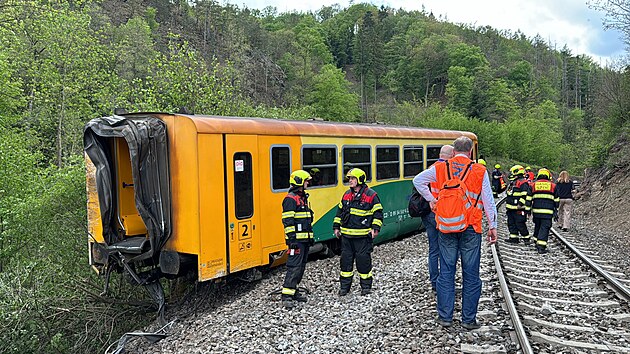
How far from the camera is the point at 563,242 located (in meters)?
11.1

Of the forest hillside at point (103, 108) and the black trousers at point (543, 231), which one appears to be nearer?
the forest hillside at point (103, 108)

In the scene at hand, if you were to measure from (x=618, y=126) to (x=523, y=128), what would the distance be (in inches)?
783

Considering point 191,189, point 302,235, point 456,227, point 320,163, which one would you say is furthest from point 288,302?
point 320,163

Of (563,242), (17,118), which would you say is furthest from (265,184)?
(17,118)

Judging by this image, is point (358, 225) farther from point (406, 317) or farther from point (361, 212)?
point (406, 317)

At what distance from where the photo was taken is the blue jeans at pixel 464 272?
5.33m

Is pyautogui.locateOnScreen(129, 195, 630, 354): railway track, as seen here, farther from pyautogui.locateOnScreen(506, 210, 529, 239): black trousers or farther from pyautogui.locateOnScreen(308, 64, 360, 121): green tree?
pyautogui.locateOnScreen(308, 64, 360, 121): green tree

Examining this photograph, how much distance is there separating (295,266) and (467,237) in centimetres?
248

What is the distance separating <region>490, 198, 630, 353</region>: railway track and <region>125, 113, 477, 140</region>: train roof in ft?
11.2

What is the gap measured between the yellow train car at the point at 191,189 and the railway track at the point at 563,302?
361 cm

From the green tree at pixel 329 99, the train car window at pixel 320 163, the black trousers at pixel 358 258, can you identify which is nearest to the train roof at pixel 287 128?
the train car window at pixel 320 163

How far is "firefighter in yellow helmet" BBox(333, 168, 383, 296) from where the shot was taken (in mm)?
6852

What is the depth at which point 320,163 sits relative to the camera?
9016 millimetres

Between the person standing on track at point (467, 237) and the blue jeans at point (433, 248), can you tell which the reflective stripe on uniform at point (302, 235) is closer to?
the blue jeans at point (433, 248)
